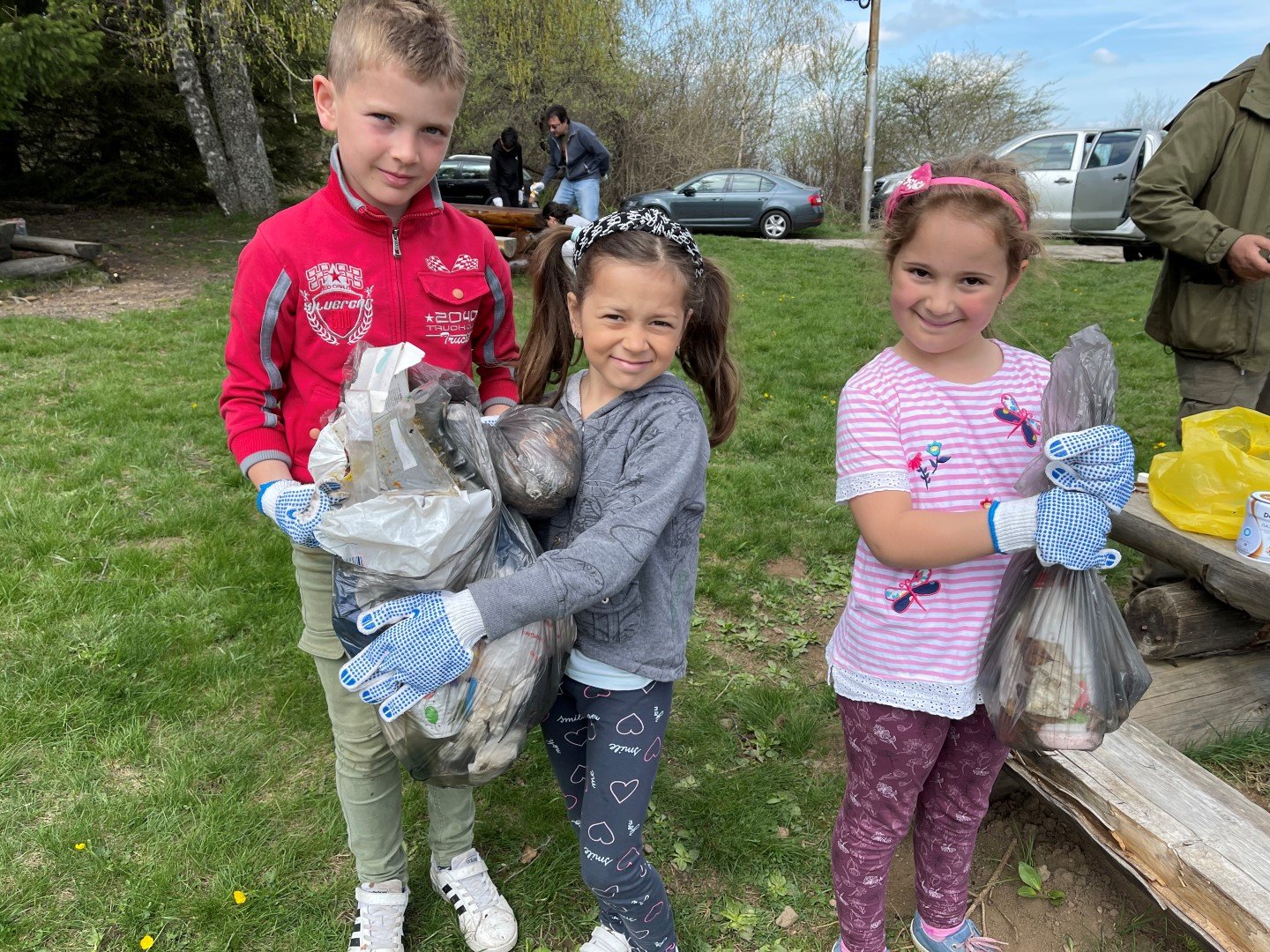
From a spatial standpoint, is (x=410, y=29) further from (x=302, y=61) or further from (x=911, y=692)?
(x=302, y=61)

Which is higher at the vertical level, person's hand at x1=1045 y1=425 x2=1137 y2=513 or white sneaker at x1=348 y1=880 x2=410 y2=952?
person's hand at x1=1045 y1=425 x2=1137 y2=513

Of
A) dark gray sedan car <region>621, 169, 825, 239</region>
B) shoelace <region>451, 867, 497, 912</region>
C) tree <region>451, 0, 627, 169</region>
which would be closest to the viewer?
shoelace <region>451, 867, 497, 912</region>

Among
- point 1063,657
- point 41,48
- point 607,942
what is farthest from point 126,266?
point 1063,657

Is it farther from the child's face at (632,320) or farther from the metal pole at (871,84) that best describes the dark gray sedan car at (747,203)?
the child's face at (632,320)

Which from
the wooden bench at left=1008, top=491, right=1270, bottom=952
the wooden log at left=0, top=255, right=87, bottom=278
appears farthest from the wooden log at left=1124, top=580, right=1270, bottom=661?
the wooden log at left=0, top=255, right=87, bottom=278

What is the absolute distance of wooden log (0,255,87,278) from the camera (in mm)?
8203

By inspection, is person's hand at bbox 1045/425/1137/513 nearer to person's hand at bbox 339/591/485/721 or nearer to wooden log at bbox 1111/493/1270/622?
person's hand at bbox 339/591/485/721

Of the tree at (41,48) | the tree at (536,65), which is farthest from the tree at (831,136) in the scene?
the tree at (41,48)

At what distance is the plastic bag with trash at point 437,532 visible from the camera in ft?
4.39

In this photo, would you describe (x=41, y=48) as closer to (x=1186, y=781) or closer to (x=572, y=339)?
(x=572, y=339)

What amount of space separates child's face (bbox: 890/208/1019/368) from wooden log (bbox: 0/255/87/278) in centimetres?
949

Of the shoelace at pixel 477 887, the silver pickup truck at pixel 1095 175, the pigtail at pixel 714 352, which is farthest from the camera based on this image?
the silver pickup truck at pixel 1095 175

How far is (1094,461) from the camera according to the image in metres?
1.38

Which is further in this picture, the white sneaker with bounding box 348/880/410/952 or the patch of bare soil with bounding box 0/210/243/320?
the patch of bare soil with bounding box 0/210/243/320
